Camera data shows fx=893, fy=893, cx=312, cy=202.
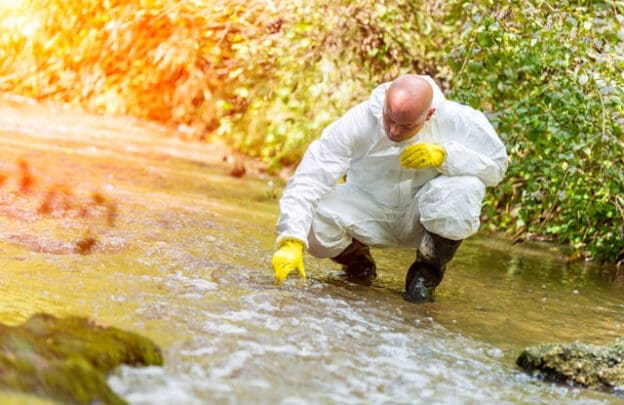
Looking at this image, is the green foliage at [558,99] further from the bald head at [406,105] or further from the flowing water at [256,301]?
the bald head at [406,105]

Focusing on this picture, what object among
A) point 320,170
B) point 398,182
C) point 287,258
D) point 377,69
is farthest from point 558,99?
point 377,69

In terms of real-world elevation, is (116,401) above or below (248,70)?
below

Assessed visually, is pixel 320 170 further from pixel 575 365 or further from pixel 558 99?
pixel 558 99

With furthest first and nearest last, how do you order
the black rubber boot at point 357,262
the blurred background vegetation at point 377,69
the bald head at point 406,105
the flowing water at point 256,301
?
the blurred background vegetation at point 377,69, the black rubber boot at point 357,262, the bald head at point 406,105, the flowing water at point 256,301

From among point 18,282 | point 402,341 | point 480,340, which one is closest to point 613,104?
point 480,340

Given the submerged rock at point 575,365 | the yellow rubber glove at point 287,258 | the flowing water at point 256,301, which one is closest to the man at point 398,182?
the yellow rubber glove at point 287,258

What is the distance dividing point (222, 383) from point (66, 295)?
2.80ft

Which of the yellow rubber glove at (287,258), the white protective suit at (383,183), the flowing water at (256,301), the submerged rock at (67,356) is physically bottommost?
the flowing water at (256,301)

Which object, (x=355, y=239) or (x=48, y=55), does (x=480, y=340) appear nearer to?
(x=355, y=239)

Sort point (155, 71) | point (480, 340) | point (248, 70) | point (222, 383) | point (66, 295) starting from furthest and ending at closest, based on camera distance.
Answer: point (155, 71) < point (248, 70) < point (480, 340) < point (66, 295) < point (222, 383)

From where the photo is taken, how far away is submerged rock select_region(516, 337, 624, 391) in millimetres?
2652

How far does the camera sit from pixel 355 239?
12.6 feet

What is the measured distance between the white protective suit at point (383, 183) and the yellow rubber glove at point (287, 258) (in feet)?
0.13

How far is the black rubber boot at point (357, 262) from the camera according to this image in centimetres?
390
